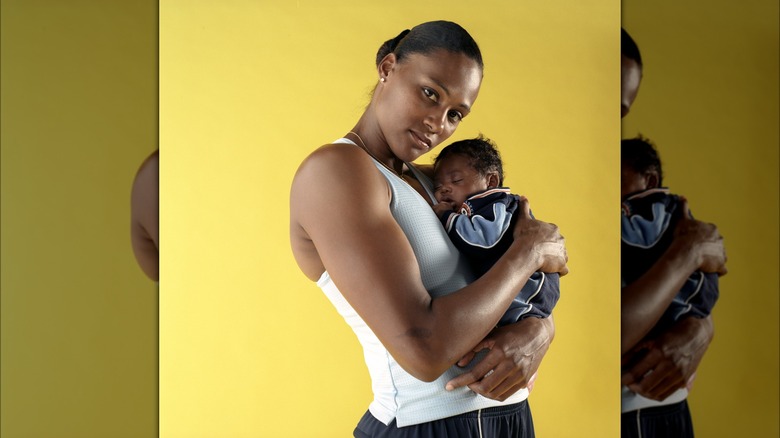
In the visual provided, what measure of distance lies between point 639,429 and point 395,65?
798 millimetres

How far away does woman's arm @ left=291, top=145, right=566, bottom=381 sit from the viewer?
1.06 metres

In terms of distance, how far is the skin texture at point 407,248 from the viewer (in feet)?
3.48

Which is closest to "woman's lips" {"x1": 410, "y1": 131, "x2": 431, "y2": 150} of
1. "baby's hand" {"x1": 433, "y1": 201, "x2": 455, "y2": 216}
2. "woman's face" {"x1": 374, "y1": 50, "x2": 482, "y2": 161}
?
"woman's face" {"x1": 374, "y1": 50, "x2": 482, "y2": 161}

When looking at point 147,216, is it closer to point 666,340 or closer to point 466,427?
point 466,427

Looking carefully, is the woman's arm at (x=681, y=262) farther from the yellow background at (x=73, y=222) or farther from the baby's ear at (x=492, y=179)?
the yellow background at (x=73, y=222)

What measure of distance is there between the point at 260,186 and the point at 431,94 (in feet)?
2.29

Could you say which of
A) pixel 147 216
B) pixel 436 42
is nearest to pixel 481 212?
pixel 436 42

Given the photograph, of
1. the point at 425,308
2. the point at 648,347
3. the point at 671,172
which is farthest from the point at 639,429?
the point at 425,308

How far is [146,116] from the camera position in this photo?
5.99ft

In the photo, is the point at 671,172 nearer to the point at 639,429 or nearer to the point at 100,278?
the point at 639,429

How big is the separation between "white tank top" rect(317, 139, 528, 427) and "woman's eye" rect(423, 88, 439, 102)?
165 millimetres

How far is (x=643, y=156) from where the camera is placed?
1513mm

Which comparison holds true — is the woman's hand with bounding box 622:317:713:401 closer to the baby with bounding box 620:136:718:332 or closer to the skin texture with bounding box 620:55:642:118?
the baby with bounding box 620:136:718:332

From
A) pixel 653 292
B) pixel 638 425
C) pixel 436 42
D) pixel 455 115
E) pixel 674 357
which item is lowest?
pixel 638 425
